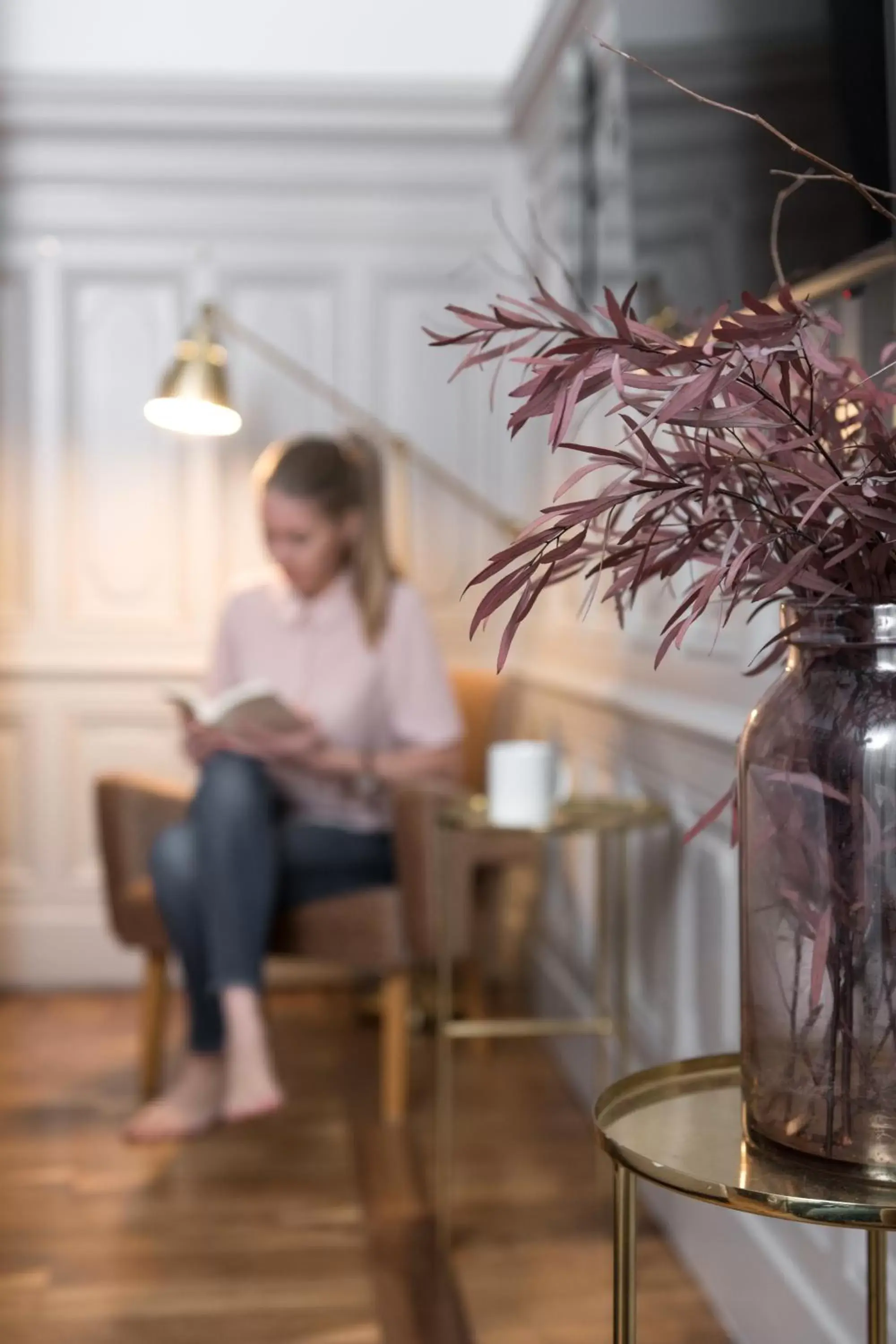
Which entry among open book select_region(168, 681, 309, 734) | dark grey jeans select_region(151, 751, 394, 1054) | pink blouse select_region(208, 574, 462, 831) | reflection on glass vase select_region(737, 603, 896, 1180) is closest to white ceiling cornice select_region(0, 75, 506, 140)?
pink blouse select_region(208, 574, 462, 831)

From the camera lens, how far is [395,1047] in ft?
8.71

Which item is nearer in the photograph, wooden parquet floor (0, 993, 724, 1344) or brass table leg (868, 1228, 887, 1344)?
brass table leg (868, 1228, 887, 1344)

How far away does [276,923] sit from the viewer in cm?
264

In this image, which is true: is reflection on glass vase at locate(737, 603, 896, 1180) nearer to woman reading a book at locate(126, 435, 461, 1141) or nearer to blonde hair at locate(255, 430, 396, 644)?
woman reading a book at locate(126, 435, 461, 1141)

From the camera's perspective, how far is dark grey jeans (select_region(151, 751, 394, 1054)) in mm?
2484

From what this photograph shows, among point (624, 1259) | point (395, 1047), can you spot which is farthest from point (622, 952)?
point (624, 1259)

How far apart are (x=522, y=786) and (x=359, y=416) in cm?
175

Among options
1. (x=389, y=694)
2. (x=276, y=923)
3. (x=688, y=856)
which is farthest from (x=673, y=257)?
(x=276, y=923)

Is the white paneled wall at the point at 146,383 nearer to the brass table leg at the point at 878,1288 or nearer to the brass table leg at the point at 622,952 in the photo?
the brass table leg at the point at 622,952

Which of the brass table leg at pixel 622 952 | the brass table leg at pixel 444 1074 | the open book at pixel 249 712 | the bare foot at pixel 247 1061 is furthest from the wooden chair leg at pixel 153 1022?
the brass table leg at pixel 622 952

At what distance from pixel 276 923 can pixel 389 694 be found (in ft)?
1.63

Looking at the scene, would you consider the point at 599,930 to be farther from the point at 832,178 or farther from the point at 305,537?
the point at 832,178

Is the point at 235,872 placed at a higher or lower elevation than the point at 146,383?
lower

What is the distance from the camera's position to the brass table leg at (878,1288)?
1083 mm
